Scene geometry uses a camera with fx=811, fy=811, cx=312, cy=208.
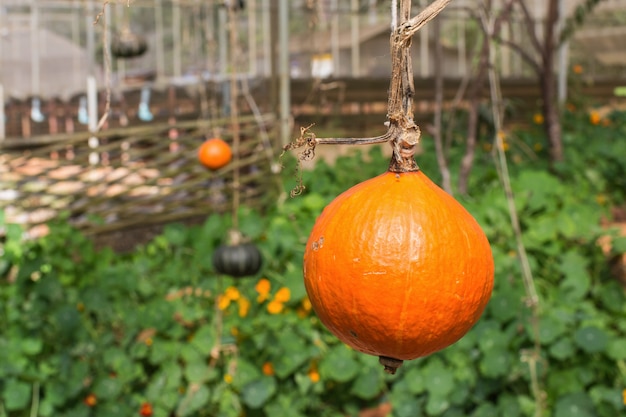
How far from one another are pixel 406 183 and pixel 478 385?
1961 millimetres

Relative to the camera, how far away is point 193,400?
106 inches

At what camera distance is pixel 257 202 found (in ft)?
18.2

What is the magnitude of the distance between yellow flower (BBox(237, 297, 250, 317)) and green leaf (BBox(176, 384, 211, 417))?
0.32 metres

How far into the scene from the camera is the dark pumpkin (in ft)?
8.86

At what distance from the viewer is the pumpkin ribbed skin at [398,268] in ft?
2.41

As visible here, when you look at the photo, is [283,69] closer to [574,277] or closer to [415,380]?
[574,277]

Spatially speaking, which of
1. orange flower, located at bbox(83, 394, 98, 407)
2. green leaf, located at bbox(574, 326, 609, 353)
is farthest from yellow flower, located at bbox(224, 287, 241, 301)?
green leaf, located at bbox(574, 326, 609, 353)

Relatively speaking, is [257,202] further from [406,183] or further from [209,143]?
[406,183]

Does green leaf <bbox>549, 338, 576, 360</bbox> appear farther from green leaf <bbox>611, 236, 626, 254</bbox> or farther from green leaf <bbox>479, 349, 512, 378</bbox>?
green leaf <bbox>611, 236, 626, 254</bbox>

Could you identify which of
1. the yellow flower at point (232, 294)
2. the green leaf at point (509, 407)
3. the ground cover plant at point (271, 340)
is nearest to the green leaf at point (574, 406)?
the ground cover plant at point (271, 340)

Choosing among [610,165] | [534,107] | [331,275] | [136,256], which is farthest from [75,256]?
[534,107]

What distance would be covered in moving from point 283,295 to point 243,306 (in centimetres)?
17

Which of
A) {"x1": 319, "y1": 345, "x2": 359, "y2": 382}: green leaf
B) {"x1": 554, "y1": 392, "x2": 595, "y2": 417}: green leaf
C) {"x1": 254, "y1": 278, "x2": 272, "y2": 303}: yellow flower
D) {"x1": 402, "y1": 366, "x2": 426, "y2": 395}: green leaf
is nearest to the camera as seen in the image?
{"x1": 554, "y1": 392, "x2": 595, "y2": 417}: green leaf

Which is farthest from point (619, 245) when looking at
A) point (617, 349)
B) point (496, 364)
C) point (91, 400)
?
point (91, 400)
